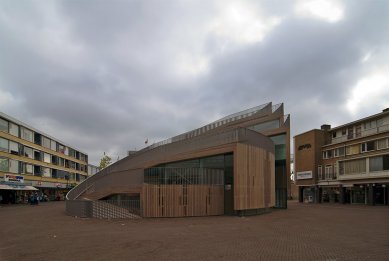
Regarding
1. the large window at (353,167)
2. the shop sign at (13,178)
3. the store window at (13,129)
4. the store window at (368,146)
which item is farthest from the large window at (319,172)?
the store window at (13,129)

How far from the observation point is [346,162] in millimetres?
52500

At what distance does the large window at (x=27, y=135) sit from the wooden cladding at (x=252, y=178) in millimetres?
43933

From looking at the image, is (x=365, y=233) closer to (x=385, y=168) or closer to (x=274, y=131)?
(x=274, y=131)

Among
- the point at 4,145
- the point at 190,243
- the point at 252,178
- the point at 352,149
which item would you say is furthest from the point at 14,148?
the point at 352,149

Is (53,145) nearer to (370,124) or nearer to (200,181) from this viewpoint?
(200,181)

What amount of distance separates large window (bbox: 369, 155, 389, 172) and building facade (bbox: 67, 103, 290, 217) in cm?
1988

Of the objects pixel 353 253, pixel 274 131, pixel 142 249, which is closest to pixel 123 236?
pixel 142 249

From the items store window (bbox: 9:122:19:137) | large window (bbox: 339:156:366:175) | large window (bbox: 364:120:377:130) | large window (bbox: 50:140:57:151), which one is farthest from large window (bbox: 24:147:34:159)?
large window (bbox: 364:120:377:130)

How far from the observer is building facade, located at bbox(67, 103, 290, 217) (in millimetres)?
24406

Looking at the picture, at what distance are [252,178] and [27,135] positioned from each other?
4771 centimetres

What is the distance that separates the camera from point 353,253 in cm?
1189

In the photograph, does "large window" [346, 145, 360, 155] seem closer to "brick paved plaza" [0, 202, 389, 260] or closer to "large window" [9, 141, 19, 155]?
"brick paved plaza" [0, 202, 389, 260]

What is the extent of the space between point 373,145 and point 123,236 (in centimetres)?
4279

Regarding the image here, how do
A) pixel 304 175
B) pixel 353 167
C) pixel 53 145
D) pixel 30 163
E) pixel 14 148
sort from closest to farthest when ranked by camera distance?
pixel 353 167 < pixel 14 148 < pixel 30 163 < pixel 304 175 < pixel 53 145
